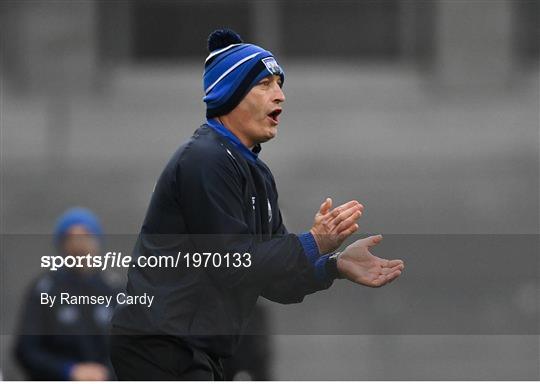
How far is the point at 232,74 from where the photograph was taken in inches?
168

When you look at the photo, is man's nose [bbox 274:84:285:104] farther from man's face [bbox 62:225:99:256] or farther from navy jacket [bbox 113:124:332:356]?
man's face [bbox 62:225:99:256]

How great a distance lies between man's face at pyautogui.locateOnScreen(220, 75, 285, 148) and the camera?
13.9 ft

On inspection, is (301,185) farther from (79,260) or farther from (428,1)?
(79,260)

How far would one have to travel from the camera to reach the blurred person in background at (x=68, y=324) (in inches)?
222

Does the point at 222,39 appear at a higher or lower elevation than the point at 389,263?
higher

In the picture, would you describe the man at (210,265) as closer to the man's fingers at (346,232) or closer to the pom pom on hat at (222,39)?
the man's fingers at (346,232)

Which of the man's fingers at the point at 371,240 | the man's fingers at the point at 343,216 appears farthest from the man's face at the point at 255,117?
the man's fingers at the point at 371,240

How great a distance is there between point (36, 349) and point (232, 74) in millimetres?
2211

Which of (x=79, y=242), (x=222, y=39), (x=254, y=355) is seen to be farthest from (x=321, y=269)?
(x=254, y=355)

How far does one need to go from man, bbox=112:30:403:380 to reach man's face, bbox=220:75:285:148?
0.16 feet

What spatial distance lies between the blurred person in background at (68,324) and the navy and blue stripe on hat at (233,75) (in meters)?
1.64

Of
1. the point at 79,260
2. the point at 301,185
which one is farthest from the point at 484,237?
the point at 79,260

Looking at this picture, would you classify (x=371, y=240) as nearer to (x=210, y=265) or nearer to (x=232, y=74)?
(x=210, y=265)

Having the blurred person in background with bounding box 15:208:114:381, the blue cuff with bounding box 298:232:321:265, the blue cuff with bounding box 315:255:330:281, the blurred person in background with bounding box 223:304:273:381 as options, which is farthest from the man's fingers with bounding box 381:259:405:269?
the blurred person in background with bounding box 223:304:273:381
